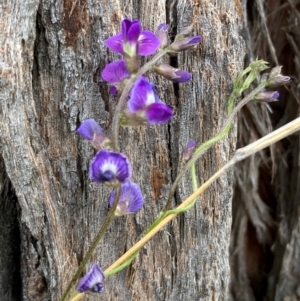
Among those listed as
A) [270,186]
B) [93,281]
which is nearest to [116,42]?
[93,281]

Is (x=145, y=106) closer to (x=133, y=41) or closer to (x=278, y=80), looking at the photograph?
(x=133, y=41)

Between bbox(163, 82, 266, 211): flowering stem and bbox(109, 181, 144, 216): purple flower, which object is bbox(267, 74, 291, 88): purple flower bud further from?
bbox(109, 181, 144, 216): purple flower

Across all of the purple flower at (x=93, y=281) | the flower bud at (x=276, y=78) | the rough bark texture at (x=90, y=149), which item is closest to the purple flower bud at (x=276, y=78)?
the flower bud at (x=276, y=78)

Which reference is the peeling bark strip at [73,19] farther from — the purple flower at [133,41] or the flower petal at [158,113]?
the flower petal at [158,113]

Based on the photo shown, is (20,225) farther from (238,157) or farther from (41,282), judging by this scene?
(238,157)

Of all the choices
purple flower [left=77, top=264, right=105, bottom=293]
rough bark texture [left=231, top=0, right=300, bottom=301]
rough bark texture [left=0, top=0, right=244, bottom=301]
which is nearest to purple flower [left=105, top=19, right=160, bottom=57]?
rough bark texture [left=0, top=0, right=244, bottom=301]

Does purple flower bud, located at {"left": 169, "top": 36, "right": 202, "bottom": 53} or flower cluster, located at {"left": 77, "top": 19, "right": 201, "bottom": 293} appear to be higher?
purple flower bud, located at {"left": 169, "top": 36, "right": 202, "bottom": 53}
